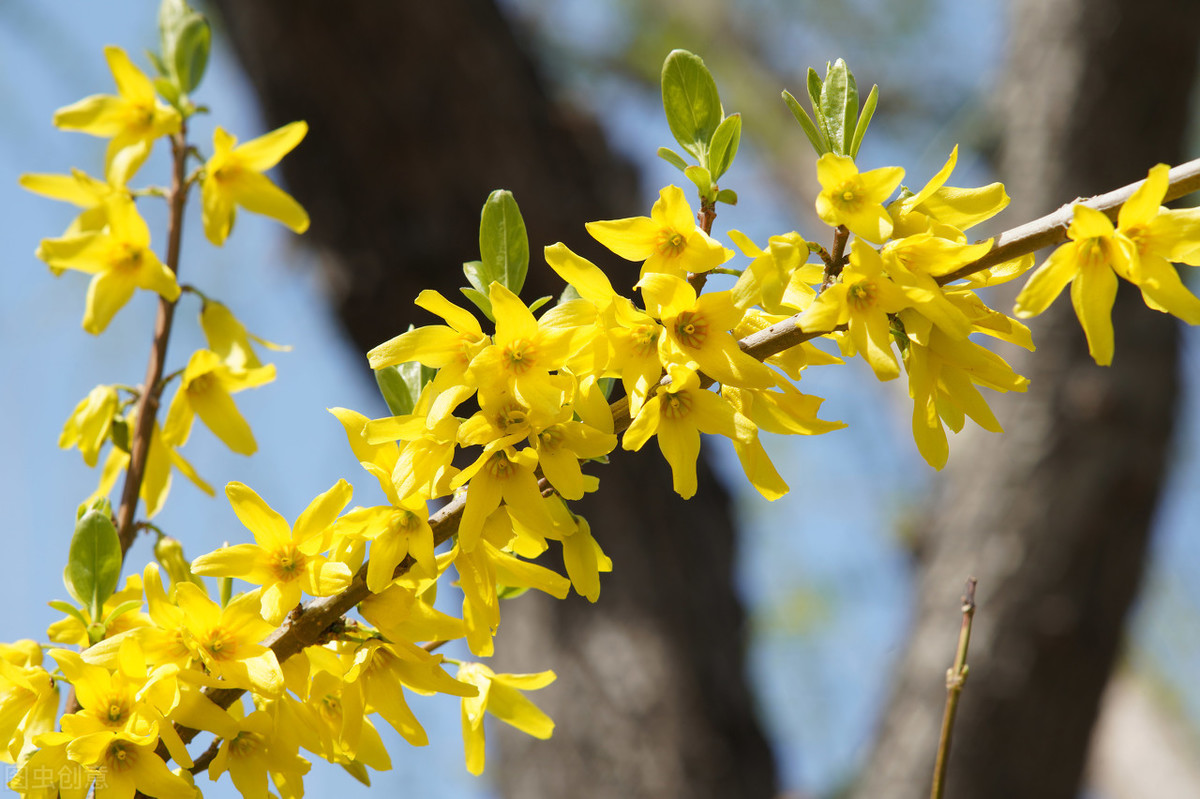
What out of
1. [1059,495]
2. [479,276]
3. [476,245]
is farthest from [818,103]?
[1059,495]

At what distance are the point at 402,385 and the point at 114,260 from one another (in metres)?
0.40

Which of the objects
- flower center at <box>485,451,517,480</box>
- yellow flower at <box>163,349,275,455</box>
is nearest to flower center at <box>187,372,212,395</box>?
yellow flower at <box>163,349,275,455</box>

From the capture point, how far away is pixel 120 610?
638 millimetres

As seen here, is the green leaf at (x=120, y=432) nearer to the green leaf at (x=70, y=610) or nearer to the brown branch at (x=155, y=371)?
the brown branch at (x=155, y=371)

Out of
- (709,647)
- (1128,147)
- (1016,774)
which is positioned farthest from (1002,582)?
→ (1128,147)

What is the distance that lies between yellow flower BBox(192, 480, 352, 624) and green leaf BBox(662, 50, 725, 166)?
318mm

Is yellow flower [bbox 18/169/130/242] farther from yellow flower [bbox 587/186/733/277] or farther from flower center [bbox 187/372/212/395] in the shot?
yellow flower [bbox 587/186/733/277]

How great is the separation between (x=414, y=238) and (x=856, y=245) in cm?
212

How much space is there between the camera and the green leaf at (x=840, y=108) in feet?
1.92

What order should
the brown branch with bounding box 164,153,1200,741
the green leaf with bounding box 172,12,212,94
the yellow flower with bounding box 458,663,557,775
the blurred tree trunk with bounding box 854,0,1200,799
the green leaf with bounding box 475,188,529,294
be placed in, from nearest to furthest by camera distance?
the brown branch with bounding box 164,153,1200,741 → the green leaf with bounding box 475,188,529,294 → the yellow flower with bounding box 458,663,557,775 → the green leaf with bounding box 172,12,212,94 → the blurred tree trunk with bounding box 854,0,1200,799

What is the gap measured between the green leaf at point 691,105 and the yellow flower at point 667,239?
0.31 ft

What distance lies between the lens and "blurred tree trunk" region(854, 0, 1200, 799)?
2.34 meters

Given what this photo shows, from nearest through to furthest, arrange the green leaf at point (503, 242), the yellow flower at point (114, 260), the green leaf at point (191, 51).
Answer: the green leaf at point (503, 242), the yellow flower at point (114, 260), the green leaf at point (191, 51)

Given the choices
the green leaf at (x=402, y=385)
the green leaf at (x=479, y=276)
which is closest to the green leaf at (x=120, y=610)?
the green leaf at (x=402, y=385)
